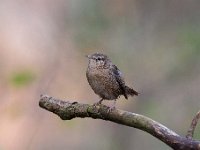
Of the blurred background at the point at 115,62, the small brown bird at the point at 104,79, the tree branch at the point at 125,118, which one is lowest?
the tree branch at the point at 125,118

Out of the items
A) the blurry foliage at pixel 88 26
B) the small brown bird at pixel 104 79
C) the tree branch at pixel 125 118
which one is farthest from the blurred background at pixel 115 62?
the tree branch at pixel 125 118

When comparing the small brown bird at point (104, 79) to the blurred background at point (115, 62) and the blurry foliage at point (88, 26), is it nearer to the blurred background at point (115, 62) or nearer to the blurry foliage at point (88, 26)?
the blurred background at point (115, 62)

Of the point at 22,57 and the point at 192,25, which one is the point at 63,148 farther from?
the point at 192,25

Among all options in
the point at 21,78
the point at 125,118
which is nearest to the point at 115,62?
the point at 21,78

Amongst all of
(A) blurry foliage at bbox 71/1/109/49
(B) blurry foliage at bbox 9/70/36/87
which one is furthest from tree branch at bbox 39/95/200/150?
(A) blurry foliage at bbox 71/1/109/49

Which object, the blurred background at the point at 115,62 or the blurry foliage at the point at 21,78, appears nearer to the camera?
the blurry foliage at the point at 21,78

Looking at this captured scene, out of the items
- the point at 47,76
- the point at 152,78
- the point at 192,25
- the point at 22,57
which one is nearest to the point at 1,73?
the point at 47,76
